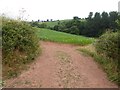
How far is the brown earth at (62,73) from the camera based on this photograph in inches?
387

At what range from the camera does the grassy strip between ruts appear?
1091 cm

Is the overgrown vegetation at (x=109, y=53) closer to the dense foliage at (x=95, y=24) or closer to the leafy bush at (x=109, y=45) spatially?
the leafy bush at (x=109, y=45)

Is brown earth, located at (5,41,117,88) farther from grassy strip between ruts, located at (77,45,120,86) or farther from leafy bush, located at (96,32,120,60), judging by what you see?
leafy bush, located at (96,32,120,60)

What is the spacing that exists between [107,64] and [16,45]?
334cm

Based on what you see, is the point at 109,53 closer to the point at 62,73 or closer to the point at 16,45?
the point at 62,73

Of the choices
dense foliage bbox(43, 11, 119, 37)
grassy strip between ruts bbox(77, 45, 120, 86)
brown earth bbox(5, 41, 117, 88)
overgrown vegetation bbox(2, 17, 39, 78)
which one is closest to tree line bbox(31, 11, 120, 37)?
dense foliage bbox(43, 11, 119, 37)

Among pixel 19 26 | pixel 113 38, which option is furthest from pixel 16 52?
pixel 113 38

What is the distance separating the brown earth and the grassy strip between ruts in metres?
0.18

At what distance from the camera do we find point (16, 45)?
1177 centimetres

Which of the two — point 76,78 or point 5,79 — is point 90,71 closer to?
point 76,78

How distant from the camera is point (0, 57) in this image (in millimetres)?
11078

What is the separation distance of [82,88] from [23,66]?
7.47 ft

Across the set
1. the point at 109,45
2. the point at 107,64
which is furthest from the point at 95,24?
the point at 107,64

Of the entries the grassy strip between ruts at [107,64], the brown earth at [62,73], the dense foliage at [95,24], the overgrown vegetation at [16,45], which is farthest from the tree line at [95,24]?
the overgrown vegetation at [16,45]
